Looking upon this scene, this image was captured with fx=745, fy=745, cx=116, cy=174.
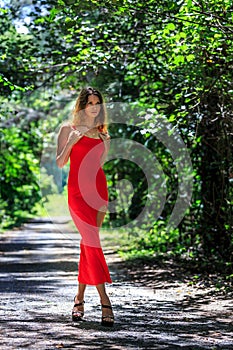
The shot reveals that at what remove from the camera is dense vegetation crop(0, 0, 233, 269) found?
9.11 m

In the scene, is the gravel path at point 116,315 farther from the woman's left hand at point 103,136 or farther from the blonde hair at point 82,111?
the blonde hair at point 82,111

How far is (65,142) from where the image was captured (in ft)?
24.1

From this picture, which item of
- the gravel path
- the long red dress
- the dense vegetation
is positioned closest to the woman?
the long red dress

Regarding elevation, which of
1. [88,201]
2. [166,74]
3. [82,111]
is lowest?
[88,201]

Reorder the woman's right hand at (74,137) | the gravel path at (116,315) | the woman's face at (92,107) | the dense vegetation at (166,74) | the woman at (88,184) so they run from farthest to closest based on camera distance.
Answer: the dense vegetation at (166,74) → the woman's face at (92,107) → the woman's right hand at (74,137) → the woman at (88,184) → the gravel path at (116,315)

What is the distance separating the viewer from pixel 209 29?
8906 millimetres

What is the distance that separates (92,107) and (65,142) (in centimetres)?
44

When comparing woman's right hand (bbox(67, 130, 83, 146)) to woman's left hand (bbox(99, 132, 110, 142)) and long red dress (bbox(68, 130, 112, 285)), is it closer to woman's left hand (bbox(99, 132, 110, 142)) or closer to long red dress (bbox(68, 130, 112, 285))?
long red dress (bbox(68, 130, 112, 285))

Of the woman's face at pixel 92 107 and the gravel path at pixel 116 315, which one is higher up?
the woman's face at pixel 92 107

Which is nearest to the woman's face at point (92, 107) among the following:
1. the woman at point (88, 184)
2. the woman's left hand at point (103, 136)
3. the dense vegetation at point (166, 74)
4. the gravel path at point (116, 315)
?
the woman at point (88, 184)

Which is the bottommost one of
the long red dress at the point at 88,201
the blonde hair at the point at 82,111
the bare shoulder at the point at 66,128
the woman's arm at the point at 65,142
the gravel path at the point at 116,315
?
the gravel path at the point at 116,315

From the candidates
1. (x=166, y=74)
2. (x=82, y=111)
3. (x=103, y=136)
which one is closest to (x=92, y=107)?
(x=82, y=111)

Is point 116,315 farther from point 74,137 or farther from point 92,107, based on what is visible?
point 92,107

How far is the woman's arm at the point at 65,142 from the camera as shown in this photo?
7.25 meters
